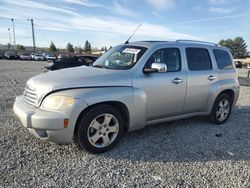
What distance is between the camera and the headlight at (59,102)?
141 inches

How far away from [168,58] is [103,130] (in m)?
1.88

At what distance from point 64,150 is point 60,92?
97cm

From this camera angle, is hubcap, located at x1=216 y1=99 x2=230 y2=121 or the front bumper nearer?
the front bumper

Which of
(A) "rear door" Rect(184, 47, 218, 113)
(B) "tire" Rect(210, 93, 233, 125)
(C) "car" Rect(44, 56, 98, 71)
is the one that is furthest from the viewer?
(C) "car" Rect(44, 56, 98, 71)

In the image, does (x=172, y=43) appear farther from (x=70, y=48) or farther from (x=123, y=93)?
(x=70, y=48)

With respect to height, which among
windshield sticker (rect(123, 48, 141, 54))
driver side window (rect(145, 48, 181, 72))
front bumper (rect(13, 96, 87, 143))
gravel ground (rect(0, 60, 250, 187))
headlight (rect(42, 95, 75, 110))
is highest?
windshield sticker (rect(123, 48, 141, 54))

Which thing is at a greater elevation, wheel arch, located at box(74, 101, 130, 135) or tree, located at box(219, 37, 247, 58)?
tree, located at box(219, 37, 247, 58)

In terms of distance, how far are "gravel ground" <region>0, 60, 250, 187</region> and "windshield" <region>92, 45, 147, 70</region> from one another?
1350mm

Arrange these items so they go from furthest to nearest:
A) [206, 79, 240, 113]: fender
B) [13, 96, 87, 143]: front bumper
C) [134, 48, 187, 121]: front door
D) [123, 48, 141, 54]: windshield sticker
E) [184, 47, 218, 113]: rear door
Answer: [206, 79, 240, 113]: fender, [184, 47, 218, 113]: rear door, [123, 48, 141, 54]: windshield sticker, [134, 48, 187, 121]: front door, [13, 96, 87, 143]: front bumper

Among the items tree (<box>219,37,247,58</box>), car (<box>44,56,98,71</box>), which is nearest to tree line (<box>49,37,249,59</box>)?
tree (<box>219,37,247,58</box>)

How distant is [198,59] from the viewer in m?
5.27

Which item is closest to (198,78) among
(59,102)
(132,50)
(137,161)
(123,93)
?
(132,50)

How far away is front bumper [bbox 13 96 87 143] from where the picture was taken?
11.5 feet

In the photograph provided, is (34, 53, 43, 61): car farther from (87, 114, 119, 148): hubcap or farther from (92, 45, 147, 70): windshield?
(87, 114, 119, 148): hubcap
